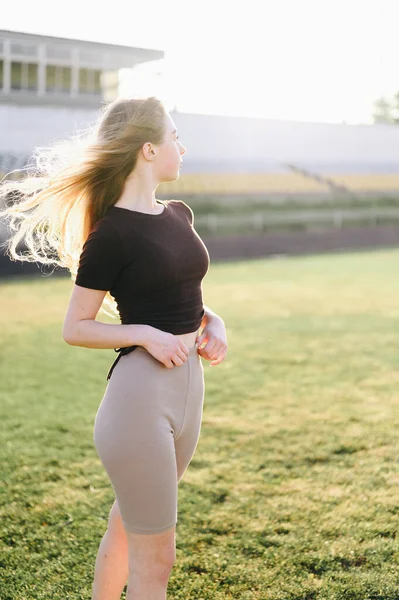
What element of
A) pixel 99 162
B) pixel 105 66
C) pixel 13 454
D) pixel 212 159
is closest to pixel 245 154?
pixel 212 159

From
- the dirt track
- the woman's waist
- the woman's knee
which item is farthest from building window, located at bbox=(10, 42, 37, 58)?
the woman's knee

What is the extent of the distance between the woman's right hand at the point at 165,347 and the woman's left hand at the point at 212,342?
0.20 meters

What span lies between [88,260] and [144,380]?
0.40m

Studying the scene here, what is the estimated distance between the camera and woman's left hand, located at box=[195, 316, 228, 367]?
2.47 metres

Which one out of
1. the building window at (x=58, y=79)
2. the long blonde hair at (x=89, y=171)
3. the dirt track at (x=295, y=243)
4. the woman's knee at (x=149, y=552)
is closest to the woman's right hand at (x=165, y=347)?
the long blonde hair at (x=89, y=171)

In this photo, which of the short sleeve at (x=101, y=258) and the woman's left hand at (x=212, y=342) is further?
the woman's left hand at (x=212, y=342)

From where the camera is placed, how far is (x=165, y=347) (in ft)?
7.30

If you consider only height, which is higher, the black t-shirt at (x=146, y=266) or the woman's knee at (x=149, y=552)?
the black t-shirt at (x=146, y=266)

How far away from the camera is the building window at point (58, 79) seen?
32219 millimetres

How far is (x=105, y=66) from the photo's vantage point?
110ft

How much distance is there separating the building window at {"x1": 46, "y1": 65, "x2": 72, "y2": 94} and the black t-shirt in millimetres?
31830

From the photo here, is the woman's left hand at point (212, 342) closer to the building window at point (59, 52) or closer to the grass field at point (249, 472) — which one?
the grass field at point (249, 472)

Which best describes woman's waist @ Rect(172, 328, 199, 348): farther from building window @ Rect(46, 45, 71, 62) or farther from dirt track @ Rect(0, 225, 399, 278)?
building window @ Rect(46, 45, 71, 62)

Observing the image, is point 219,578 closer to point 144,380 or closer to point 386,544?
point 386,544
